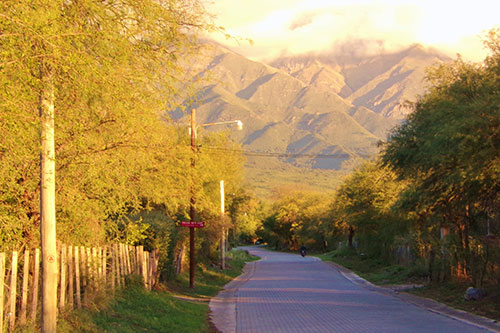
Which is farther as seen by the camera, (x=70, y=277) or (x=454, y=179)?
(x=454, y=179)

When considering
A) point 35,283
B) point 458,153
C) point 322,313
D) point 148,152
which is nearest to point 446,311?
point 322,313

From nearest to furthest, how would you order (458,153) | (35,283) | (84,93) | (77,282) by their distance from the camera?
1. (84,93)
2. (35,283)
3. (77,282)
4. (458,153)

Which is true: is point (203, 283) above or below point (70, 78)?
below

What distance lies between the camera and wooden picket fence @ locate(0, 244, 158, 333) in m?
9.23

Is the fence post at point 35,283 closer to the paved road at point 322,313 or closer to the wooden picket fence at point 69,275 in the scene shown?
the wooden picket fence at point 69,275

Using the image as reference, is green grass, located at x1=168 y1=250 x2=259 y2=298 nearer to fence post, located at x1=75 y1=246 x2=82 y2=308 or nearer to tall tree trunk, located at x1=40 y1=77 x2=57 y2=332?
fence post, located at x1=75 y1=246 x2=82 y2=308

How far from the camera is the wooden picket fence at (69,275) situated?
923cm

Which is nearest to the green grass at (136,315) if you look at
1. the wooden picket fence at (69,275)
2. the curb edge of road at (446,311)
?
the wooden picket fence at (69,275)

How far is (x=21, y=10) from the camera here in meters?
6.71

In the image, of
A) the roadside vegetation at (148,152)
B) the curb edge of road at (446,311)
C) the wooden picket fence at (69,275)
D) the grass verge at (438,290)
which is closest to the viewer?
the roadside vegetation at (148,152)

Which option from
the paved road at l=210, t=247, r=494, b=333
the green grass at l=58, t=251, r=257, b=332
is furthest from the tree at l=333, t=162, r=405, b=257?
the green grass at l=58, t=251, r=257, b=332

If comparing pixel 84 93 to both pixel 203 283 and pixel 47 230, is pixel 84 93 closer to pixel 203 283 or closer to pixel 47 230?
pixel 47 230

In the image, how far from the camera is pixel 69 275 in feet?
41.2

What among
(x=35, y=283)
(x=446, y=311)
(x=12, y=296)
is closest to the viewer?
(x=12, y=296)
